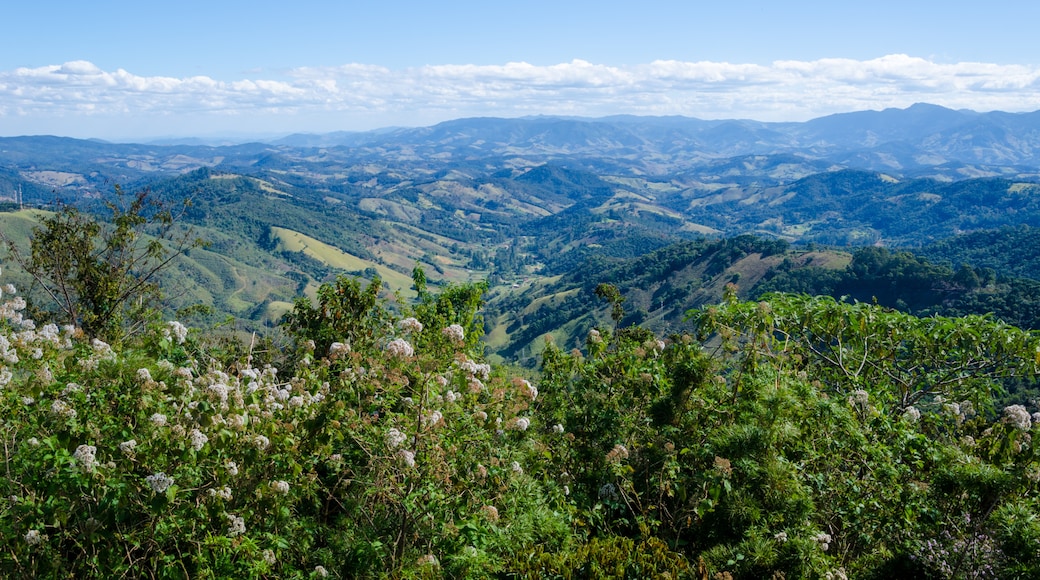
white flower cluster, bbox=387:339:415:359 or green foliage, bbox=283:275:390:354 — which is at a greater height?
white flower cluster, bbox=387:339:415:359

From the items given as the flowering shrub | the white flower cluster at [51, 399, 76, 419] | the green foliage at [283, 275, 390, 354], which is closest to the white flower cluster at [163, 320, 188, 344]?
the flowering shrub

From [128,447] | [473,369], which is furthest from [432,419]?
[128,447]

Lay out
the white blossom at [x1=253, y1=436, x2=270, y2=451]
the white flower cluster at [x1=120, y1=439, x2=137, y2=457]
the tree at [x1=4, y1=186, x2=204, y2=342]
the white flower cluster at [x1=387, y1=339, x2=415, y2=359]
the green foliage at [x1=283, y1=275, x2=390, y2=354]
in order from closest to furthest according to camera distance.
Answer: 1. the white flower cluster at [x1=120, y1=439, x2=137, y2=457]
2. the white blossom at [x1=253, y1=436, x2=270, y2=451]
3. the white flower cluster at [x1=387, y1=339, x2=415, y2=359]
4. the green foliage at [x1=283, y1=275, x2=390, y2=354]
5. the tree at [x1=4, y1=186, x2=204, y2=342]

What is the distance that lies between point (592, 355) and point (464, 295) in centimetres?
257

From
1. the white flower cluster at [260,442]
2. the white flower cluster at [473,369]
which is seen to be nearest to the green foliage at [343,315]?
the white flower cluster at [473,369]

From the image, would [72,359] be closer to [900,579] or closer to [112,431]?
[112,431]

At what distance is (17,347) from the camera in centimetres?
645

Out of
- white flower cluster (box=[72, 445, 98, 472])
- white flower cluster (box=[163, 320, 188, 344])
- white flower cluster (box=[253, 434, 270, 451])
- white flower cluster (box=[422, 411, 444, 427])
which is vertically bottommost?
white flower cluster (box=[422, 411, 444, 427])

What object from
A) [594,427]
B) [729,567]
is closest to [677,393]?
[594,427]

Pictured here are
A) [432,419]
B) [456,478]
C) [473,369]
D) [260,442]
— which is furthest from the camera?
[473,369]

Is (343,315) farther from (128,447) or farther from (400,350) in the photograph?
(128,447)

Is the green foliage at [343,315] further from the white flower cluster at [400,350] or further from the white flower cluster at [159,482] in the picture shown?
the white flower cluster at [159,482]

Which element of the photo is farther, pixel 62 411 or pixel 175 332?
pixel 175 332

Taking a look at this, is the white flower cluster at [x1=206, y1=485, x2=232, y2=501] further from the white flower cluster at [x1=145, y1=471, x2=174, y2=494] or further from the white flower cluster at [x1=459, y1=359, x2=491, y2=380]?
the white flower cluster at [x1=459, y1=359, x2=491, y2=380]
